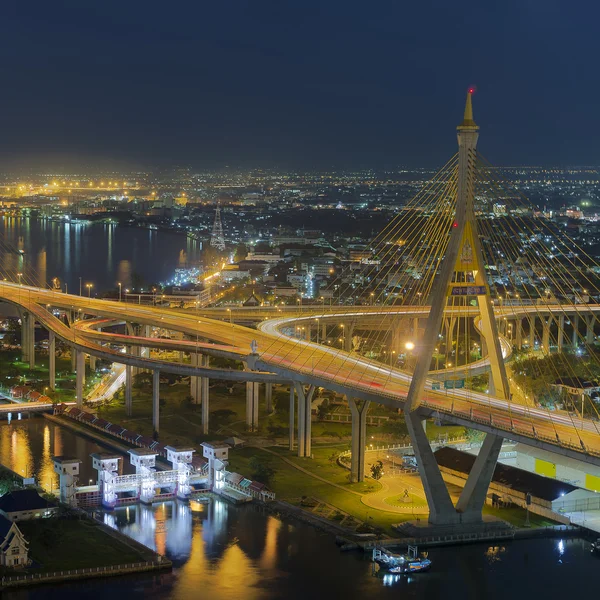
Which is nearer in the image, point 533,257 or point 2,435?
point 2,435

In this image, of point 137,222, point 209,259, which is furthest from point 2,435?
point 137,222

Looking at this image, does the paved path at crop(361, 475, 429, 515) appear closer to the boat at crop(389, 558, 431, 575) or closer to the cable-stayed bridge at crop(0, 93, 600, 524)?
the cable-stayed bridge at crop(0, 93, 600, 524)

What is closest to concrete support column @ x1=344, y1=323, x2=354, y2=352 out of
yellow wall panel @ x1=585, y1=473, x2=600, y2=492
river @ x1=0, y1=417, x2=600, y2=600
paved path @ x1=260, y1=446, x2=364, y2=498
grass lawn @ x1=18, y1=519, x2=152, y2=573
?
paved path @ x1=260, y1=446, x2=364, y2=498

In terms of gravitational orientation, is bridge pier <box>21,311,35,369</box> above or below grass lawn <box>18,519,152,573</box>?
above

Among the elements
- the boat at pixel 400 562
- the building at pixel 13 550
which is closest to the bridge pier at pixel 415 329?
the boat at pixel 400 562

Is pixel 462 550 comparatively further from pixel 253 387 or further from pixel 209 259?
pixel 209 259

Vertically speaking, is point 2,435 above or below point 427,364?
below

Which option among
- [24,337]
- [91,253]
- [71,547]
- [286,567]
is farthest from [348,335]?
[91,253]
